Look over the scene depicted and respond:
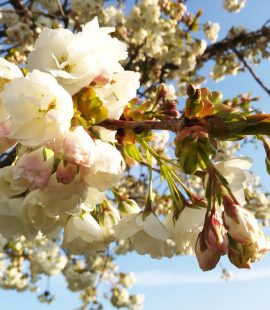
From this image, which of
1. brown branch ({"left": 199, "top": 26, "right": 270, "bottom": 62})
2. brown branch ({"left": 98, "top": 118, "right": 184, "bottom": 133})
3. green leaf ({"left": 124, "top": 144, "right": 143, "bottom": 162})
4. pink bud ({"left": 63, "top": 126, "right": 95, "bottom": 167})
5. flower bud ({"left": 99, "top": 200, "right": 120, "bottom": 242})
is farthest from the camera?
brown branch ({"left": 199, "top": 26, "right": 270, "bottom": 62})

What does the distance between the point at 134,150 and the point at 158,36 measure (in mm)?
5177

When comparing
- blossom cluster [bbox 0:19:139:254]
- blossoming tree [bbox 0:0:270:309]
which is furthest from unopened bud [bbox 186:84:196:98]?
blossom cluster [bbox 0:19:139:254]

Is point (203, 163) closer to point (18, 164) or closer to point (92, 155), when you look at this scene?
point (92, 155)

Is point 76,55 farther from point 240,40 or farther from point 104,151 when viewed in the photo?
point 240,40

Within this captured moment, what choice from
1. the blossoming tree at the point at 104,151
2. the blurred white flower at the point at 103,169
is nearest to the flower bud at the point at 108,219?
the blossoming tree at the point at 104,151

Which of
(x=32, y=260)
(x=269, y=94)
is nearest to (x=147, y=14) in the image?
(x=269, y=94)

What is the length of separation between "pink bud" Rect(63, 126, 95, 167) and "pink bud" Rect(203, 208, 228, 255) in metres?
0.26

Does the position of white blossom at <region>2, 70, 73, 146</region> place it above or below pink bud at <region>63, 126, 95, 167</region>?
above

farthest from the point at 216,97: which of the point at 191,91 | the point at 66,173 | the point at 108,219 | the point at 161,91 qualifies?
the point at 108,219

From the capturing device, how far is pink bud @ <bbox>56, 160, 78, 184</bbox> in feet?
2.32

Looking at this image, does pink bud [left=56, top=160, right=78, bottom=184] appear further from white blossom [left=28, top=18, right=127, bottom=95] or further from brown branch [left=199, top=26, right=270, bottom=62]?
brown branch [left=199, top=26, right=270, bottom=62]

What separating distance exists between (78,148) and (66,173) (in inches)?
2.3

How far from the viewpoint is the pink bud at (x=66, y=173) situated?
0.71 metres

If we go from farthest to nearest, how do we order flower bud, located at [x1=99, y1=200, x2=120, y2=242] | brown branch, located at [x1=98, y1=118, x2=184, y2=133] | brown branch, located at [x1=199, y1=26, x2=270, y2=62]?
brown branch, located at [x1=199, y1=26, x2=270, y2=62] → flower bud, located at [x1=99, y1=200, x2=120, y2=242] → brown branch, located at [x1=98, y1=118, x2=184, y2=133]
